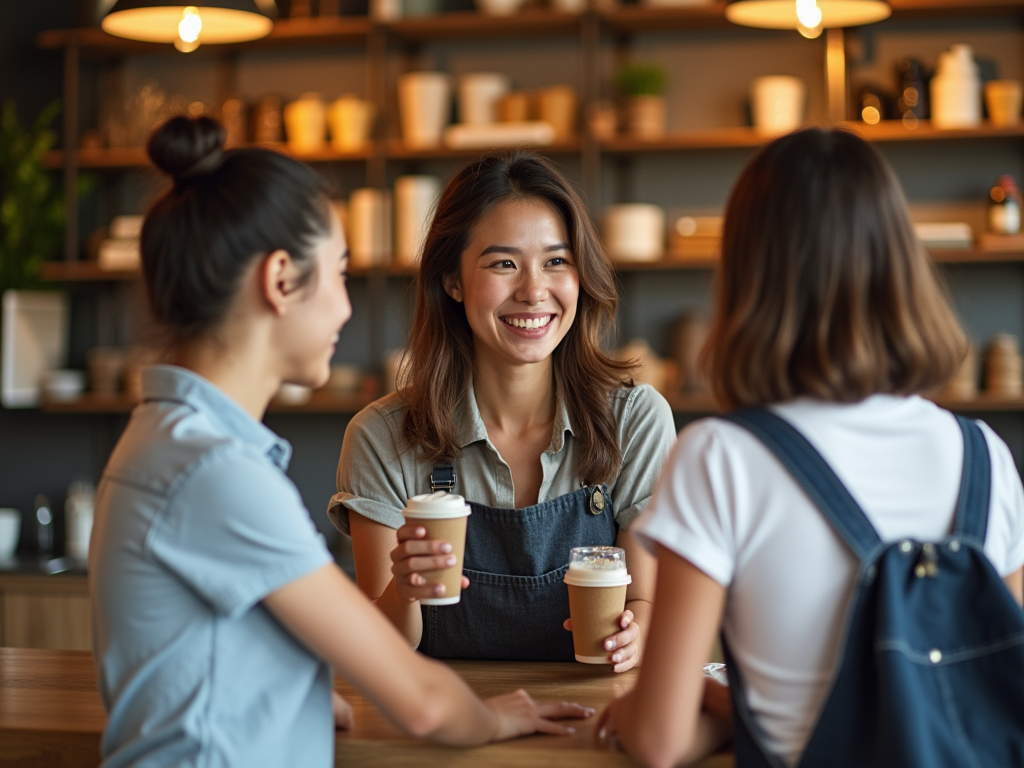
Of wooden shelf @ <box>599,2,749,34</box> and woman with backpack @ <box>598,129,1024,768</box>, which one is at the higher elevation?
wooden shelf @ <box>599,2,749,34</box>

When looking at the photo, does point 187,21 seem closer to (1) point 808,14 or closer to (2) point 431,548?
(1) point 808,14

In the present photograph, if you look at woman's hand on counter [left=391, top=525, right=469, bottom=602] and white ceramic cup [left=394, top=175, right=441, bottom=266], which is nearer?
woman's hand on counter [left=391, top=525, right=469, bottom=602]

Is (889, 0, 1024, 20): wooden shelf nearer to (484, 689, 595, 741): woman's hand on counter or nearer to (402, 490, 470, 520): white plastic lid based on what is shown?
(402, 490, 470, 520): white plastic lid

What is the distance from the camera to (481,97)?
4324 mm

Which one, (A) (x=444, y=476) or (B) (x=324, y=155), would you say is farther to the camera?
(B) (x=324, y=155)

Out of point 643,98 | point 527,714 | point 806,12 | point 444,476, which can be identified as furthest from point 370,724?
point 643,98

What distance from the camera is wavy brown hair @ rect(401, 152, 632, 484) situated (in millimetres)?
2094

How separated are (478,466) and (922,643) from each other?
1040 mm

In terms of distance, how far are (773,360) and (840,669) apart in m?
0.33

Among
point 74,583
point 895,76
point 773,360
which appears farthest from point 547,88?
point 773,360

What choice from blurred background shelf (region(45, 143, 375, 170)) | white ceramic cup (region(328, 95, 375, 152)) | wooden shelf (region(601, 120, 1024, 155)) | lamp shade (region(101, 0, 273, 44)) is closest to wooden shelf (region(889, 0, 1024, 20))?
wooden shelf (region(601, 120, 1024, 155))

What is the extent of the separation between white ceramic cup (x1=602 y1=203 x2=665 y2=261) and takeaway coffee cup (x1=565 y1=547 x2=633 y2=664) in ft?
8.46

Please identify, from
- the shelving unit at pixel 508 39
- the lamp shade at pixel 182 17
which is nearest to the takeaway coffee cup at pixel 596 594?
the lamp shade at pixel 182 17

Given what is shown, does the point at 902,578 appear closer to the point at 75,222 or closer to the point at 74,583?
the point at 74,583
